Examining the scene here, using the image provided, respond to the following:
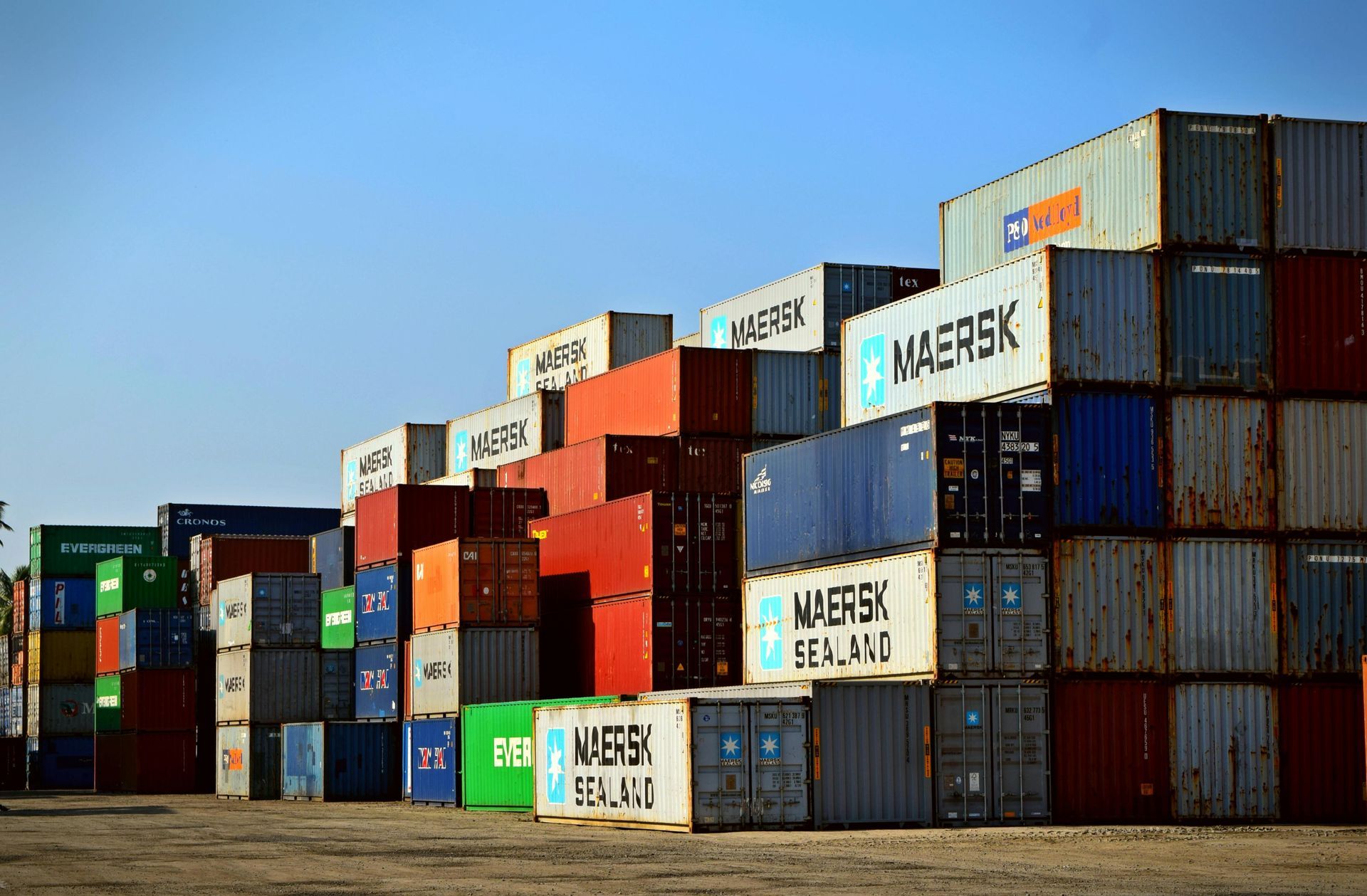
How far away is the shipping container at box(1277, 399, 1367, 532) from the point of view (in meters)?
36.6

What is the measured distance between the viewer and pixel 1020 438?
117 ft

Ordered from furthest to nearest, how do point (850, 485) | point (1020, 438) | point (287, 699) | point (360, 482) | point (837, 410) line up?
point (360, 482) < point (287, 699) < point (837, 410) < point (850, 485) < point (1020, 438)

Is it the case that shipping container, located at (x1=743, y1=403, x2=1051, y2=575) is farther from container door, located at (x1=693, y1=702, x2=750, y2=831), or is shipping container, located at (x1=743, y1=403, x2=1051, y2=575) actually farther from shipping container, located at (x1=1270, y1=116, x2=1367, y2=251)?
shipping container, located at (x1=1270, y1=116, x2=1367, y2=251)

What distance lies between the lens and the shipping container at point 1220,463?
119 ft

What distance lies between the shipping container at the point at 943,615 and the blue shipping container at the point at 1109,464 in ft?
4.34

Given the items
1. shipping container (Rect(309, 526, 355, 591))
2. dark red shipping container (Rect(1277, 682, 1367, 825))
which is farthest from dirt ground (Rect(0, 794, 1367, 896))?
shipping container (Rect(309, 526, 355, 591))

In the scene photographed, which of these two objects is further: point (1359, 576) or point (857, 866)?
point (1359, 576)

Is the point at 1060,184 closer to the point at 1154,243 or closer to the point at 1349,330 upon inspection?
the point at 1154,243

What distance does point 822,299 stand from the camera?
54.5 m

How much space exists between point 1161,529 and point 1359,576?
4141 mm

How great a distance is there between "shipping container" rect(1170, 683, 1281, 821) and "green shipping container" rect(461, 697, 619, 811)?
1347 centimetres

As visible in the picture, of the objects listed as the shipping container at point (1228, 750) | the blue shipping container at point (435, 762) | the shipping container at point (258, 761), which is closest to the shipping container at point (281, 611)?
the shipping container at point (258, 761)

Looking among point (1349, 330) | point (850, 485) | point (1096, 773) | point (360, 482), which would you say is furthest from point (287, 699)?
point (1349, 330)

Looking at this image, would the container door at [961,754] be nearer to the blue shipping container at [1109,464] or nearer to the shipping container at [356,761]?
the blue shipping container at [1109,464]
